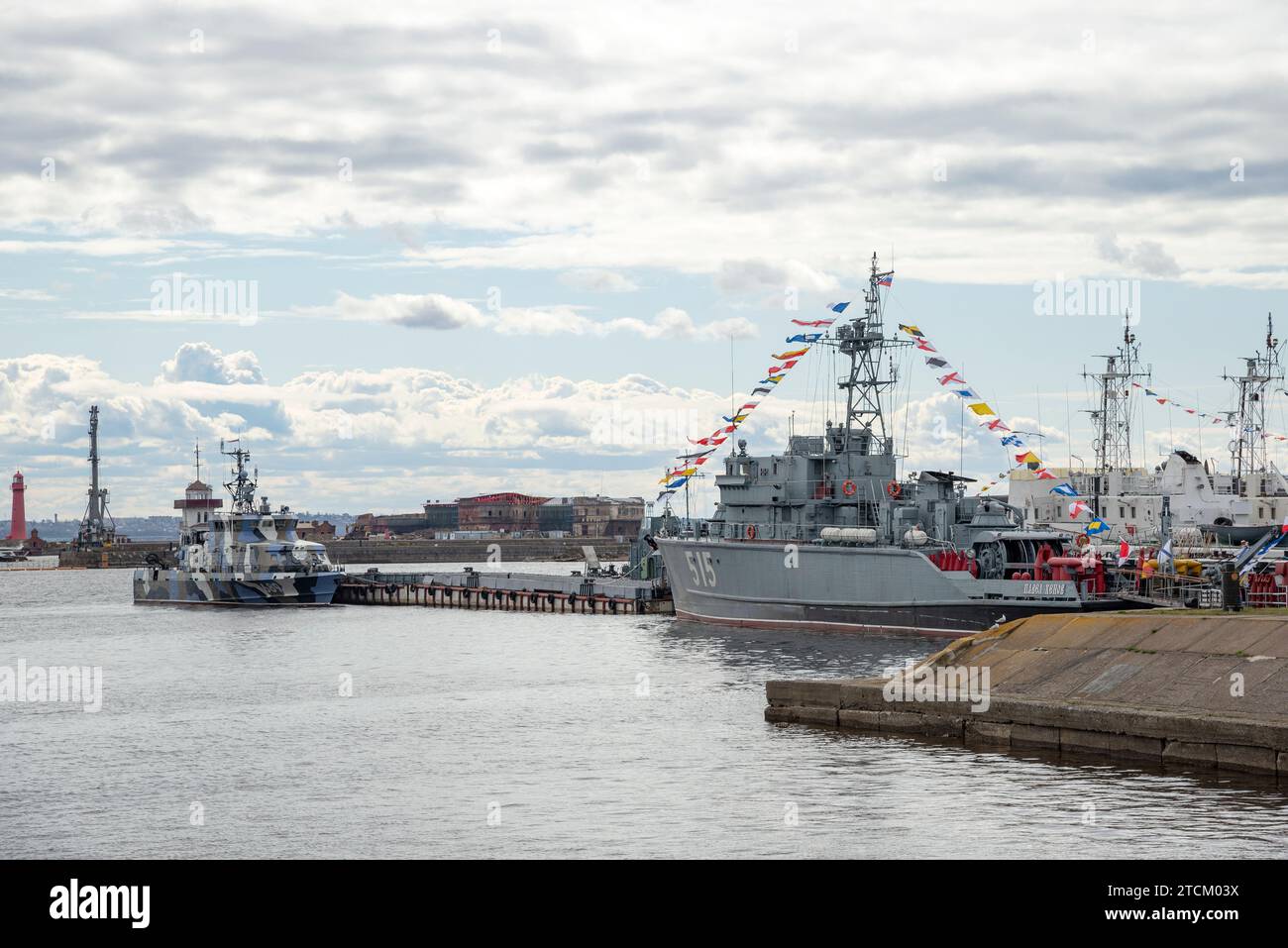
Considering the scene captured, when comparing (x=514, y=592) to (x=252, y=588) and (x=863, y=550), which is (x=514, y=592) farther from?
(x=863, y=550)

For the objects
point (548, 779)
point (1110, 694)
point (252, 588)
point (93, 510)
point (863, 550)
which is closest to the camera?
point (1110, 694)

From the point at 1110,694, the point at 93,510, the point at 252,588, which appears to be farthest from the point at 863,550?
the point at 93,510

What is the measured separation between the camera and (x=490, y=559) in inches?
7530

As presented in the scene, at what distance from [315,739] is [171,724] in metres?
5.55

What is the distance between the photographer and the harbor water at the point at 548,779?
71.9ft

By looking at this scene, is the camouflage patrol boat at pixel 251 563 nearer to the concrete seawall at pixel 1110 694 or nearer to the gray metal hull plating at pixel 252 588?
the gray metal hull plating at pixel 252 588

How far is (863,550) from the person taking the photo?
56.6 metres

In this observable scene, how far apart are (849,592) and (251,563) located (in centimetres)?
4309

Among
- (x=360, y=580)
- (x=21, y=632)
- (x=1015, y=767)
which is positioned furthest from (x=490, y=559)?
(x=1015, y=767)

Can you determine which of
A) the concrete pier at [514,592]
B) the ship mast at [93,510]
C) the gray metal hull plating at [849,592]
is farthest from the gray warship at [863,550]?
the ship mast at [93,510]

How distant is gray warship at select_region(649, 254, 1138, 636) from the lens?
2096 inches

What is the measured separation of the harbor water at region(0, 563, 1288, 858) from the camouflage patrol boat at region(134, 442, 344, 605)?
118 ft

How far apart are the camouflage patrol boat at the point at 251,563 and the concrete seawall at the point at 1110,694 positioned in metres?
58.1
